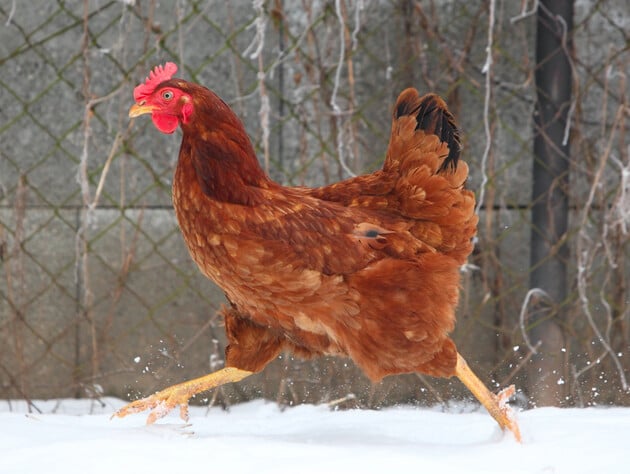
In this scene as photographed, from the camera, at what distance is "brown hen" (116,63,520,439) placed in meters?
1.49

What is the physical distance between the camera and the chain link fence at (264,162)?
8.03ft

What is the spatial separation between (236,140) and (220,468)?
0.54 metres

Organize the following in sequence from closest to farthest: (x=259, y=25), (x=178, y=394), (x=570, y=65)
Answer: (x=178, y=394)
(x=259, y=25)
(x=570, y=65)

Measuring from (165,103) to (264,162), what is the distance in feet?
3.15

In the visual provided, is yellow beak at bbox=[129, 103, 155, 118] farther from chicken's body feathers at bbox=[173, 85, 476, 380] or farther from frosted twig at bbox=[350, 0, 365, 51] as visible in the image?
frosted twig at bbox=[350, 0, 365, 51]

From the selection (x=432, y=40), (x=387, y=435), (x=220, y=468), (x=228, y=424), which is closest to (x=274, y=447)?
(x=220, y=468)

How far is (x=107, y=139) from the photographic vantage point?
249cm

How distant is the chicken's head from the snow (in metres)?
0.54

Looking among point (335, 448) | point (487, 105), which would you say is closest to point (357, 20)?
point (487, 105)

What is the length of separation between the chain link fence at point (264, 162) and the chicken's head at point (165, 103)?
2.89 ft

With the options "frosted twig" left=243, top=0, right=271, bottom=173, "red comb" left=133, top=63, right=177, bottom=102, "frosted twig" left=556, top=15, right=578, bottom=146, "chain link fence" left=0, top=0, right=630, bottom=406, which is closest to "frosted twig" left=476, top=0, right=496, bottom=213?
"chain link fence" left=0, top=0, right=630, bottom=406

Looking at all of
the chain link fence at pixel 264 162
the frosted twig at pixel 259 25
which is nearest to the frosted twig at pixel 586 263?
the chain link fence at pixel 264 162

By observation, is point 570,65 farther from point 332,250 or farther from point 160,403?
point 160,403

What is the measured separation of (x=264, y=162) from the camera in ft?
8.11
